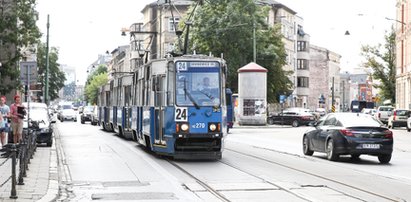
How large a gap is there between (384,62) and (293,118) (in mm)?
31007

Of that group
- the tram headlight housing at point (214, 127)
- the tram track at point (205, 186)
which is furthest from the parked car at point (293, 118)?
the tram track at point (205, 186)

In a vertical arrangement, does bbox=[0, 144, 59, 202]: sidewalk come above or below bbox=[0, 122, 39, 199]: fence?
below

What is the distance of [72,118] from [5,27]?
129 feet

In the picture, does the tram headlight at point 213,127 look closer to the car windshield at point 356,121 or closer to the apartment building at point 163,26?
the car windshield at point 356,121

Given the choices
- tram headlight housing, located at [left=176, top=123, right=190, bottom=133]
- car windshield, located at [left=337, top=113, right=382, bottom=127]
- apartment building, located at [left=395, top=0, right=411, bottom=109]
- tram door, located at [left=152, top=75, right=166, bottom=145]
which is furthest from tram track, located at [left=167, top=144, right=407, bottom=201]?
apartment building, located at [left=395, top=0, right=411, bottom=109]

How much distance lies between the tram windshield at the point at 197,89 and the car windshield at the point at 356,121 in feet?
12.6

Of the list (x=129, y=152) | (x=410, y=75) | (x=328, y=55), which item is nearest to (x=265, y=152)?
(x=129, y=152)

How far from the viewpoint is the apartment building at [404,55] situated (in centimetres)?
6500

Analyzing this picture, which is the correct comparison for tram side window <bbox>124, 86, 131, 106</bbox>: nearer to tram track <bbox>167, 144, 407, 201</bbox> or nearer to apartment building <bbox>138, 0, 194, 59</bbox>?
tram track <bbox>167, 144, 407, 201</bbox>

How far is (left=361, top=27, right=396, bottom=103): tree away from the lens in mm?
84125

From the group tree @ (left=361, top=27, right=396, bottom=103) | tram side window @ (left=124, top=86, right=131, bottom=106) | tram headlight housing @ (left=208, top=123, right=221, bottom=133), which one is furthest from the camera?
tree @ (left=361, top=27, right=396, bottom=103)

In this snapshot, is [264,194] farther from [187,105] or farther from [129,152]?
[129,152]

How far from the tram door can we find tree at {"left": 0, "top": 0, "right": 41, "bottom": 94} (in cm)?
1707


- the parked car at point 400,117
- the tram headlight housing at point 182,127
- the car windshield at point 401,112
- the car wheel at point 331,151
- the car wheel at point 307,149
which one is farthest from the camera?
the car windshield at point 401,112
